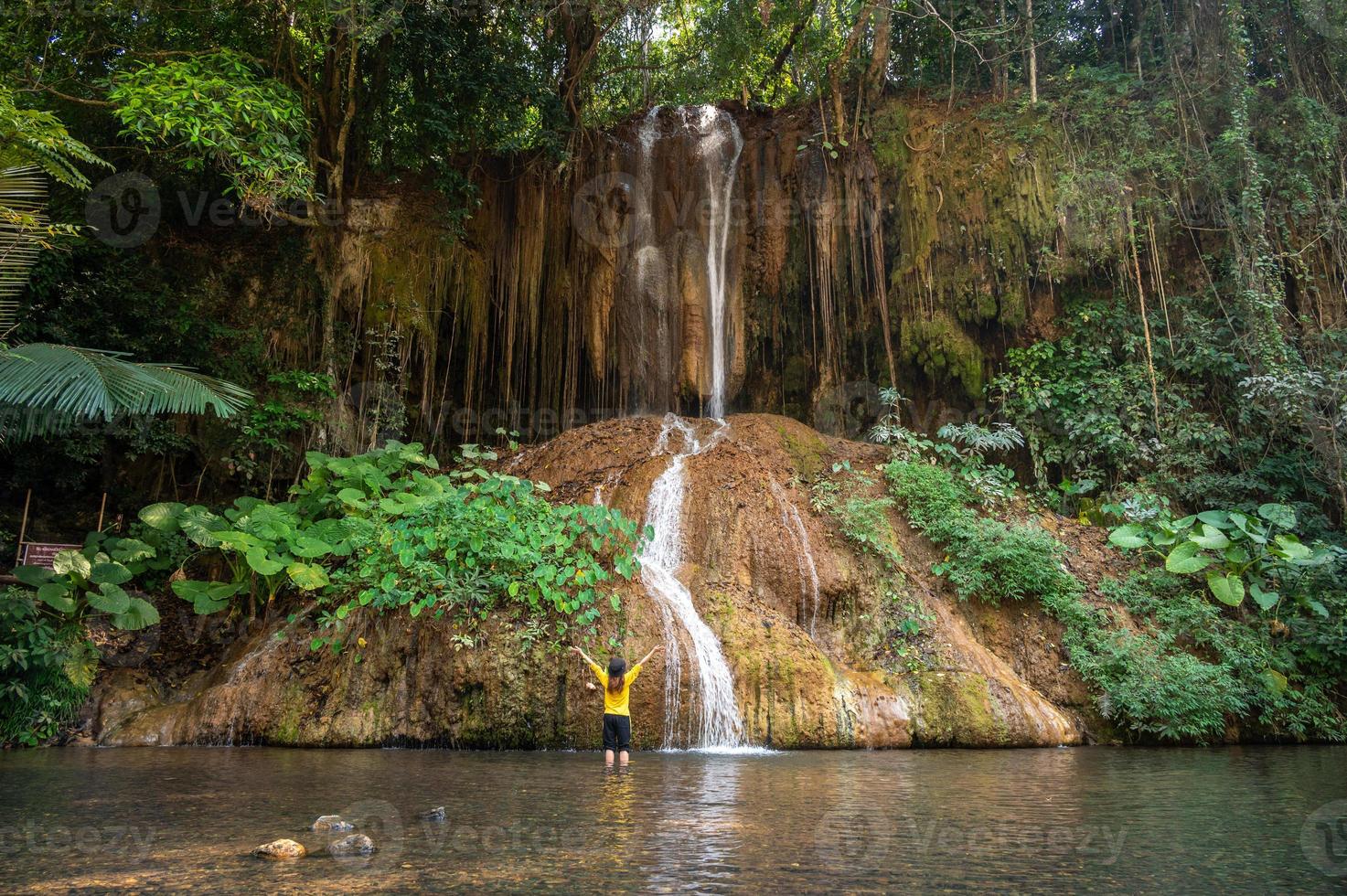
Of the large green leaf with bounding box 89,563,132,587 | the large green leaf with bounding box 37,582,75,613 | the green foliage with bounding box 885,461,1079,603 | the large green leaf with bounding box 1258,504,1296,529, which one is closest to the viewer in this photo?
the large green leaf with bounding box 37,582,75,613

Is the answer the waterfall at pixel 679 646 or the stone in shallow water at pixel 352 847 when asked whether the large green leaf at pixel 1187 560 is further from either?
the stone in shallow water at pixel 352 847

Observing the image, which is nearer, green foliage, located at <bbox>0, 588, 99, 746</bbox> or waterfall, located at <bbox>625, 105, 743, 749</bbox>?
green foliage, located at <bbox>0, 588, 99, 746</bbox>

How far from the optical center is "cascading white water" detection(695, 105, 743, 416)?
50.3 ft

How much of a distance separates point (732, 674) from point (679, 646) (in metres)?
0.55

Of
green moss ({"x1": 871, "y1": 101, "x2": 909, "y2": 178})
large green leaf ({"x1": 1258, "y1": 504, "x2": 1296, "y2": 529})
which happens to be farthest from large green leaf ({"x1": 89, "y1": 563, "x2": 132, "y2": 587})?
large green leaf ({"x1": 1258, "y1": 504, "x2": 1296, "y2": 529})

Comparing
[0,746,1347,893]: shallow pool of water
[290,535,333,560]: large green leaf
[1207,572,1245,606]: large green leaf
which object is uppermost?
[290,535,333,560]: large green leaf

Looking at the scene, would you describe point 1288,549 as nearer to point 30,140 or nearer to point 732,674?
point 732,674

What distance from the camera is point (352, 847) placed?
3404mm

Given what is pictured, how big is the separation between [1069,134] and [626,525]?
10662 mm

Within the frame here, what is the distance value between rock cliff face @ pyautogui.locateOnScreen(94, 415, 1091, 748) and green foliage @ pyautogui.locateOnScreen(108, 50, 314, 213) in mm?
5528

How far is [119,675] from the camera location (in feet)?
29.6

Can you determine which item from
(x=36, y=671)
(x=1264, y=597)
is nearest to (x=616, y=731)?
(x=36, y=671)

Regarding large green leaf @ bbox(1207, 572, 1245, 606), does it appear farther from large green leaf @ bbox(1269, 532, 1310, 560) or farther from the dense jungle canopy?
large green leaf @ bbox(1269, 532, 1310, 560)

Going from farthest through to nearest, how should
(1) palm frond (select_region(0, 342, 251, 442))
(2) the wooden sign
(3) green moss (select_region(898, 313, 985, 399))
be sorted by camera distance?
1. (3) green moss (select_region(898, 313, 985, 399))
2. (2) the wooden sign
3. (1) palm frond (select_region(0, 342, 251, 442))
